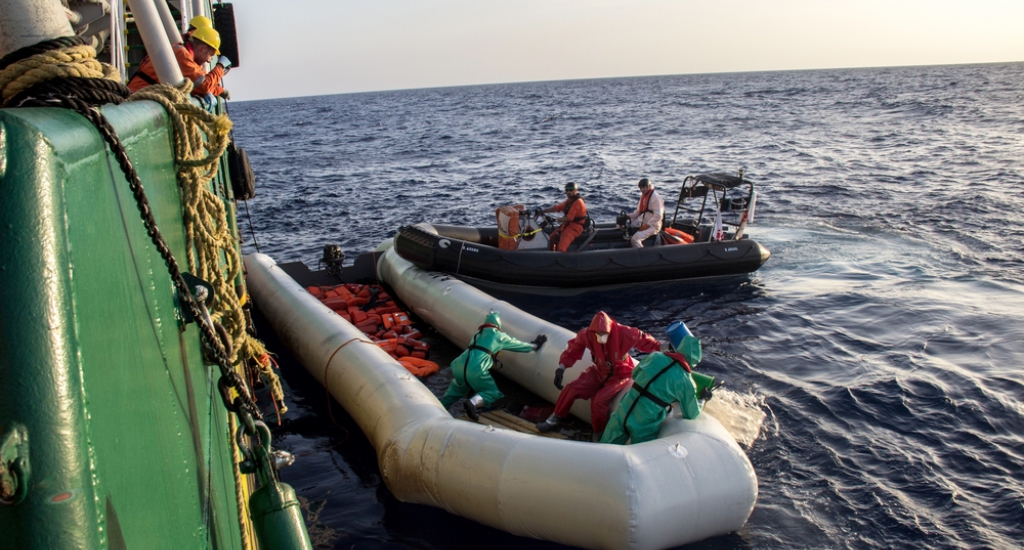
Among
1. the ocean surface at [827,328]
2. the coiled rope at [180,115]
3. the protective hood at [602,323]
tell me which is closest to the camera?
the coiled rope at [180,115]

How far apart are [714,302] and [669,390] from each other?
5814mm

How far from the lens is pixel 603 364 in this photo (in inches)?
266

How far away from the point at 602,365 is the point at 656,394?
3.23 feet

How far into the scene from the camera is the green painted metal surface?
2.88 feet

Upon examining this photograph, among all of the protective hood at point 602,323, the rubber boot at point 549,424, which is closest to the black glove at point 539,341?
the rubber boot at point 549,424

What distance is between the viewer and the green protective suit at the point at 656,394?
19.0 feet

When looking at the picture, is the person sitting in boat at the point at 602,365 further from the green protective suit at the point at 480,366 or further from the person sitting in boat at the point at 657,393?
the green protective suit at the point at 480,366

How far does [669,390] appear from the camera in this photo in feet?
19.0

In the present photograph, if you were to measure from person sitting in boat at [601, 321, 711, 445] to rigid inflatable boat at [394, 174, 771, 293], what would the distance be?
495 centimetres

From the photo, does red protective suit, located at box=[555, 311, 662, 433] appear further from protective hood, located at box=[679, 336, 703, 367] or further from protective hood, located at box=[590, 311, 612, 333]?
protective hood, located at box=[679, 336, 703, 367]

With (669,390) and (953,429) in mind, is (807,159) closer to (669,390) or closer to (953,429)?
(953,429)

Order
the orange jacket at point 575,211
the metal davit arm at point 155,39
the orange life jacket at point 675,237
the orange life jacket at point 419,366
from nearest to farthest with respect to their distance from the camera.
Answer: the metal davit arm at point 155,39
the orange life jacket at point 419,366
the orange jacket at point 575,211
the orange life jacket at point 675,237

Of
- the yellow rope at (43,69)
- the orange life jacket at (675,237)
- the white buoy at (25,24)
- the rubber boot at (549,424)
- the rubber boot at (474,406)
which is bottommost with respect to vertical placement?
the rubber boot at (549,424)

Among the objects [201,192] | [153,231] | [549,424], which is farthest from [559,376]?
[153,231]
